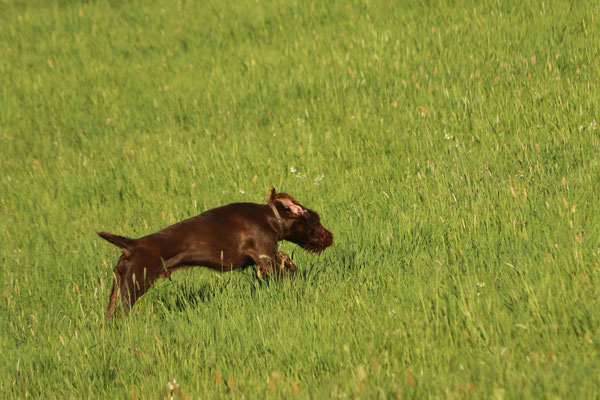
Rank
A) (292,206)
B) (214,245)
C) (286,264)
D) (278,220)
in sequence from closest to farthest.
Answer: (214,245) → (286,264) → (278,220) → (292,206)

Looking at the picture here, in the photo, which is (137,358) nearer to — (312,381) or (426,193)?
(312,381)

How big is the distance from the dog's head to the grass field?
0.14 m

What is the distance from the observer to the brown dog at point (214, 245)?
4961 mm

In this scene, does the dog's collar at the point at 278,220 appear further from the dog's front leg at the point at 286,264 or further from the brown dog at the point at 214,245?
the dog's front leg at the point at 286,264

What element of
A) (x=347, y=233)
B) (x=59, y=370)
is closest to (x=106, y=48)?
(x=347, y=233)

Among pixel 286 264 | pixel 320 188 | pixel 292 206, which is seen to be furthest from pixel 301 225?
pixel 320 188

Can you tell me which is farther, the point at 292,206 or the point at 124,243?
the point at 292,206

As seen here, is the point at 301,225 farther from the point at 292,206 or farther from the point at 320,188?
the point at 320,188

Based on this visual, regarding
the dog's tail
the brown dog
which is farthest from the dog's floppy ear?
the dog's tail

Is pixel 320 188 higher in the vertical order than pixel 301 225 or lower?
lower

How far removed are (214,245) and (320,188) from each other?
91.6 inches

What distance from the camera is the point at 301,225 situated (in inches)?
223

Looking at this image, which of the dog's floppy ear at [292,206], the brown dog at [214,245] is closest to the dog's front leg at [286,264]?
the brown dog at [214,245]

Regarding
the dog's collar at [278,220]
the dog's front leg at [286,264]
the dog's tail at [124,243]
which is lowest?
the dog's front leg at [286,264]
